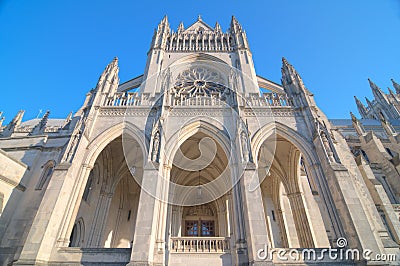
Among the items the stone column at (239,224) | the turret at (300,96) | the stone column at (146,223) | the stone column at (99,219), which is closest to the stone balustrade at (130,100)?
the stone column at (146,223)

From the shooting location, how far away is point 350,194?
7938mm

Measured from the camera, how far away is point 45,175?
10930 millimetres

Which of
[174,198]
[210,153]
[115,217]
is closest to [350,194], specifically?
[210,153]

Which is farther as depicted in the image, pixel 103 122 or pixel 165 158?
pixel 103 122

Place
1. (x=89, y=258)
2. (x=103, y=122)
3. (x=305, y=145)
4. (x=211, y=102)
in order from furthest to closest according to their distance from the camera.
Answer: (x=211, y=102) → (x=103, y=122) → (x=305, y=145) → (x=89, y=258)

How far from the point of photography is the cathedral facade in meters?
7.50

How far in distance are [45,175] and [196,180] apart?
9.06m

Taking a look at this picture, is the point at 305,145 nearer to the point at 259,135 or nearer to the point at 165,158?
the point at 259,135

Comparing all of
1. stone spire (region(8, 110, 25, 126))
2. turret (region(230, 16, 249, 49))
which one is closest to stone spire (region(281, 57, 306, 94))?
turret (region(230, 16, 249, 49))

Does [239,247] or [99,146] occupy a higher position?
[99,146]

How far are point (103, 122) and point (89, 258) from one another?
631 centimetres

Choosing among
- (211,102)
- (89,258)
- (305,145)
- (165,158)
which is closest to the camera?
(89,258)

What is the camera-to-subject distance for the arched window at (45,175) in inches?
409

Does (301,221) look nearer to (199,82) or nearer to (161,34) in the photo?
(199,82)
